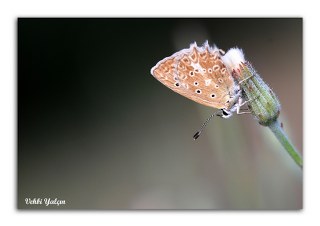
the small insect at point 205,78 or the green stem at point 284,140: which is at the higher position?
the small insect at point 205,78

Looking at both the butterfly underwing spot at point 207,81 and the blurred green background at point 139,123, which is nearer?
the butterfly underwing spot at point 207,81

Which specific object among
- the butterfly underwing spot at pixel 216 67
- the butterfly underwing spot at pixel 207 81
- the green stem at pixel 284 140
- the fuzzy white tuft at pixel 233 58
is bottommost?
the green stem at pixel 284 140

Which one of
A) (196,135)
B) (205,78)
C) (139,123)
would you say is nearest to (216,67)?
(205,78)

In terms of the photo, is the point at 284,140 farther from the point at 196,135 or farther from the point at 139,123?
the point at 139,123

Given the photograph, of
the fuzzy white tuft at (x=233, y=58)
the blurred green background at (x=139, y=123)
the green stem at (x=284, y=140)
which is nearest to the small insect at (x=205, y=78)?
the fuzzy white tuft at (x=233, y=58)

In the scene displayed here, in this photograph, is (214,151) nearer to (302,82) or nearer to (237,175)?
(237,175)

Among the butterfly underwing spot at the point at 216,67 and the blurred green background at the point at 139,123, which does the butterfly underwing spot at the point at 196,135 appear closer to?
the blurred green background at the point at 139,123

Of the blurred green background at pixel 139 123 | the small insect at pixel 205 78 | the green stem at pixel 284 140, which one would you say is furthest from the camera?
the blurred green background at pixel 139 123

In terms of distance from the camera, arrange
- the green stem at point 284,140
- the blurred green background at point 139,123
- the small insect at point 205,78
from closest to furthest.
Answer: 1. the green stem at point 284,140
2. the small insect at point 205,78
3. the blurred green background at point 139,123
